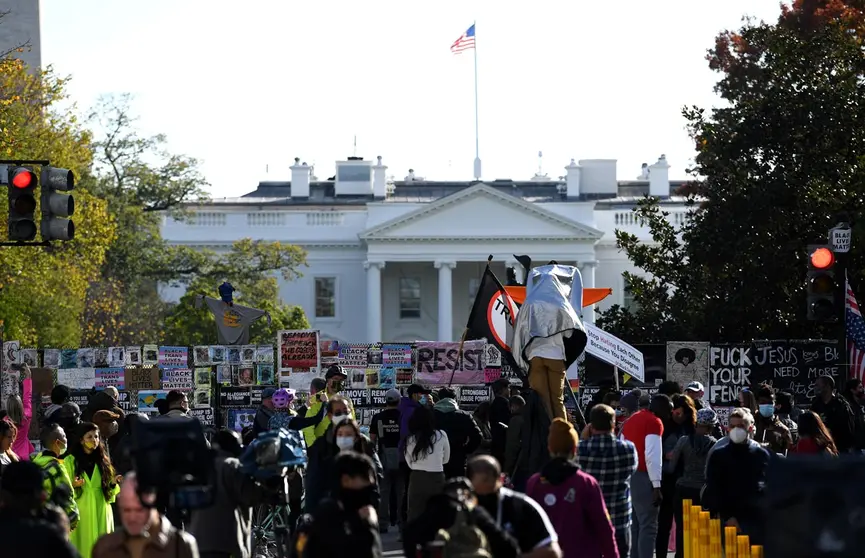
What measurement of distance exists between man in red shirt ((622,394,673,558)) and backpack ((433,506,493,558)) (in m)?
6.08

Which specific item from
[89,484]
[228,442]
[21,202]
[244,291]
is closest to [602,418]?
[228,442]

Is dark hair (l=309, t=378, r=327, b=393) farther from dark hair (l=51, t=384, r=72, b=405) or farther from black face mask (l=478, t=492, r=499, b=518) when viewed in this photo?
black face mask (l=478, t=492, r=499, b=518)

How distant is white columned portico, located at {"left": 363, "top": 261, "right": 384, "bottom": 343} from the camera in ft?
271

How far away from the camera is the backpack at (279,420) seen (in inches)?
606

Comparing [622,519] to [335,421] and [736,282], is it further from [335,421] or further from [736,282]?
[736,282]

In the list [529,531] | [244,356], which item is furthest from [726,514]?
[244,356]

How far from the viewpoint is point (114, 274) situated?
196 ft

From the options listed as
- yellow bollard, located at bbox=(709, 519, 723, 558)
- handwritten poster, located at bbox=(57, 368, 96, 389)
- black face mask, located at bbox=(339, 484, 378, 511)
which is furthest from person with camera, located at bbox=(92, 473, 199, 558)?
handwritten poster, located at bbox=(57, 368, 96, 389)

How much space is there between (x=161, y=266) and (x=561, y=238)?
88.8 ft

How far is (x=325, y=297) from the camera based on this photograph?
85562 millimetres

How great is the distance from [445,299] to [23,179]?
222 ft

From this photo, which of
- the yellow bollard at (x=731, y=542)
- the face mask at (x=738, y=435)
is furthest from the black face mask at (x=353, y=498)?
the face mask at (x=738, y=435)

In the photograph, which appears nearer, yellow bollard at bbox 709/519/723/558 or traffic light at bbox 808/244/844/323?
yellow bollard at bbox 709/519/723/558

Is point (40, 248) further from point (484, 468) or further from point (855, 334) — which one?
point (484, 468)
